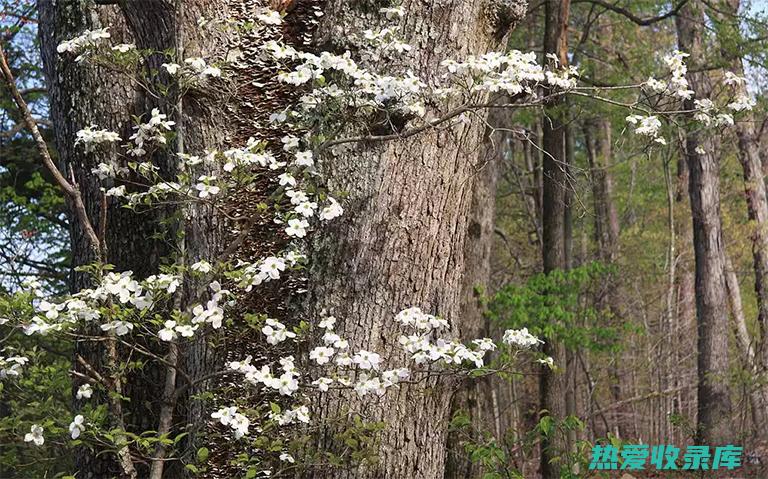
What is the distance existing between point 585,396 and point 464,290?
8344mm

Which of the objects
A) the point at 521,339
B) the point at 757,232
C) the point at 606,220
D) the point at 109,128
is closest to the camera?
the point at 521,339

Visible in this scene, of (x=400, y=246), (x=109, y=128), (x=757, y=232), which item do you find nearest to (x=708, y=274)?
(x=757, y=232)

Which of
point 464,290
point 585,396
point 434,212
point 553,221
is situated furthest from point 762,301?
point 434,212

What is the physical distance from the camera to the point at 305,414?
2.62 m

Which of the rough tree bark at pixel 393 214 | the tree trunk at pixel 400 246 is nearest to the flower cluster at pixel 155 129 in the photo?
the rough tree bark at pixel 393 214

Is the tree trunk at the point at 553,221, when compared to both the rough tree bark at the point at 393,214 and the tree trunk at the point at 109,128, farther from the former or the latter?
the tree trunk at the point at 109,128

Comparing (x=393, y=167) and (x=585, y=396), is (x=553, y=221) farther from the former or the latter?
(x=585, y=396)

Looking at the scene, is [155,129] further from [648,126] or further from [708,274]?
[708,274]

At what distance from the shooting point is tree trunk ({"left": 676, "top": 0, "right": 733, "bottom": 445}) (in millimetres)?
10016

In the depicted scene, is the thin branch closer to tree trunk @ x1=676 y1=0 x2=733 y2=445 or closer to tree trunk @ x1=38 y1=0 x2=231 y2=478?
tree trunk @ x1=38 y1=0 x2=231 y2=478

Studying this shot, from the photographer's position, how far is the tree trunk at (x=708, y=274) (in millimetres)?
10016

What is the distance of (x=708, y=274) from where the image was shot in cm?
1045

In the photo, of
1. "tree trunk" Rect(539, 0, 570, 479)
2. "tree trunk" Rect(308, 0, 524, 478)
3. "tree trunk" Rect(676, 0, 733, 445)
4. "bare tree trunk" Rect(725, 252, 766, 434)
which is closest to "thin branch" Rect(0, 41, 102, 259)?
"tree trunk" Rect(308, 0, 524, 478)

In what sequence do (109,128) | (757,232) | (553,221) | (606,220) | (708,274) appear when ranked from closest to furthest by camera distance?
(109,128), (553,221), (708,274), (757,232), (606,220)
